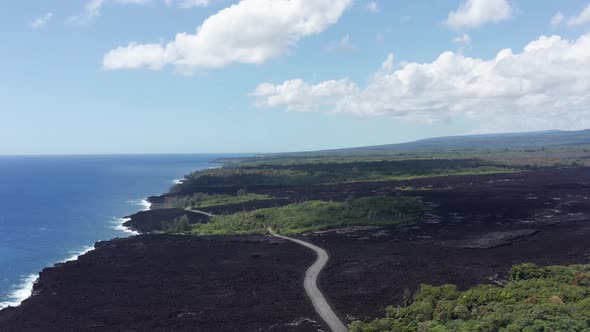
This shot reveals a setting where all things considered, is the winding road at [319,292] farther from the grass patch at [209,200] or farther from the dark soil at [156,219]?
the grass patch at [209,200]

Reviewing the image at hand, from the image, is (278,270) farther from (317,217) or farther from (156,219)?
(156,219)

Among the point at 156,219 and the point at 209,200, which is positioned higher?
the point at 209,200

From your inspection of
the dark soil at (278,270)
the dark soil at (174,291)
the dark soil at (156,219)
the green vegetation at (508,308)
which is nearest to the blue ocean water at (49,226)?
the dark soil at (156,219)

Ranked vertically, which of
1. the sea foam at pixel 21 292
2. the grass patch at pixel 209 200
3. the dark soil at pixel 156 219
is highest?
the grass patch at pixel 209 200

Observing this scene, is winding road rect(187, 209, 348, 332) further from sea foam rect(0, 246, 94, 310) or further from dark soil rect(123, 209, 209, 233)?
dark soil rect(123, 209, 209, 233)

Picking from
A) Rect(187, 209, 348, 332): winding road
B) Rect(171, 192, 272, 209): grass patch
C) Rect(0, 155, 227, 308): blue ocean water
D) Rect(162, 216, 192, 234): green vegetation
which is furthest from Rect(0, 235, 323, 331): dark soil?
Rect(171, 192, 272, 209): grass patch

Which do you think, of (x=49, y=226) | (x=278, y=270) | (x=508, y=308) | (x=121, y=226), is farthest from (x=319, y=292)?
(x=49, y=226)
